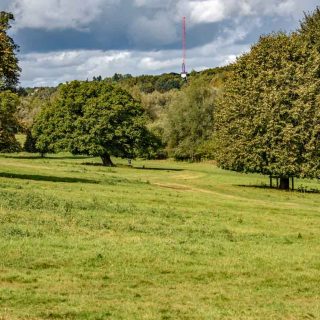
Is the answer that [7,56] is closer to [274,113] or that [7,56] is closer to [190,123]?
[274,113]

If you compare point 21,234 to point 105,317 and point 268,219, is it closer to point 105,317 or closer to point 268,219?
point 105,317

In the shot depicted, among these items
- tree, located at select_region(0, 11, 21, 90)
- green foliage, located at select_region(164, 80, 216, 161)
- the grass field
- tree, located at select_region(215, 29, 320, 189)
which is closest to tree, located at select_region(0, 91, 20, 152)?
tree, located at select_region(0, 11, 21, 90)

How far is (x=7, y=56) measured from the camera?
144 feet

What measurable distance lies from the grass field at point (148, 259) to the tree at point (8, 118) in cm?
749

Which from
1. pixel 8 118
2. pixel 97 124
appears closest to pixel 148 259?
pixel 8 118

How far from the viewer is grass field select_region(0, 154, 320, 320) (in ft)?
51.8

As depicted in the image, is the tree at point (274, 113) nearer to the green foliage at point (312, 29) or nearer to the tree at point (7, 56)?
the green foliage at point (312, 29)

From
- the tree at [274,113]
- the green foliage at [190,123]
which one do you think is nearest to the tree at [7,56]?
the tree at [274,113]

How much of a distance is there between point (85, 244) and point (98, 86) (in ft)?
258

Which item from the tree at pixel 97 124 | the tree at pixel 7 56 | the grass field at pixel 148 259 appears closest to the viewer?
the grass field at pixel 148 259

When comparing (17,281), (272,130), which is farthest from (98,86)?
(17,281)

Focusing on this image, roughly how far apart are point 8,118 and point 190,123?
8330 cm

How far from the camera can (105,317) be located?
47.2ft

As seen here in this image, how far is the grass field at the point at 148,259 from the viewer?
15.8 metres
